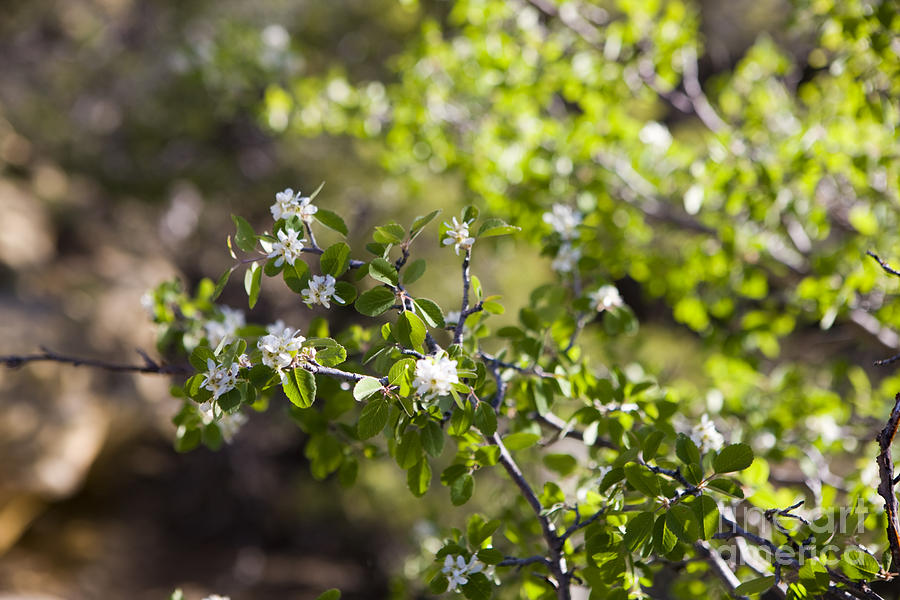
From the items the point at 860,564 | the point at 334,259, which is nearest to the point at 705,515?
the point at 860,564

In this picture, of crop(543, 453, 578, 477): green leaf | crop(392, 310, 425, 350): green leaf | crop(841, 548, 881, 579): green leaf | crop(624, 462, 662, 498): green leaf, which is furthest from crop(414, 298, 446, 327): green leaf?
crop(841, 548, 881, 579): green leaf

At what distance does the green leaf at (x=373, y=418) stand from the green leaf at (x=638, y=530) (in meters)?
0.29

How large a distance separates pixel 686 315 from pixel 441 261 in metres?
2.09

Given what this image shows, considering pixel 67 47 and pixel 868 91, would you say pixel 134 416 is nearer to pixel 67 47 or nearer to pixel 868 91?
pixel 868 91

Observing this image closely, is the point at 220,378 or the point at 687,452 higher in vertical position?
the point at 220,378

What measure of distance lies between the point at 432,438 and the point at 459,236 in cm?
23

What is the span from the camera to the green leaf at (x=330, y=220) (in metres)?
0.76

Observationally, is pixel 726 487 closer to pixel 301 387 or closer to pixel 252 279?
pixel 301 387

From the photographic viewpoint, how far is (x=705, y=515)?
690 mm

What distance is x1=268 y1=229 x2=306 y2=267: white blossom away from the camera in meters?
0.72

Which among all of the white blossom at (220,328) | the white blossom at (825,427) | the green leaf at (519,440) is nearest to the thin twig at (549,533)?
the green leaf at (519,440)

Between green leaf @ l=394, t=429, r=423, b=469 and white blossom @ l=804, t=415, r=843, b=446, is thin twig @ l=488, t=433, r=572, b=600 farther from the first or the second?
white blossom @ l=804, t=415, r=843, b=446

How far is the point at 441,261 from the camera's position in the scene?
353cm

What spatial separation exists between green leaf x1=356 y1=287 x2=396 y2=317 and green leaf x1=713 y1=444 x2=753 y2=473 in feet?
1.32
